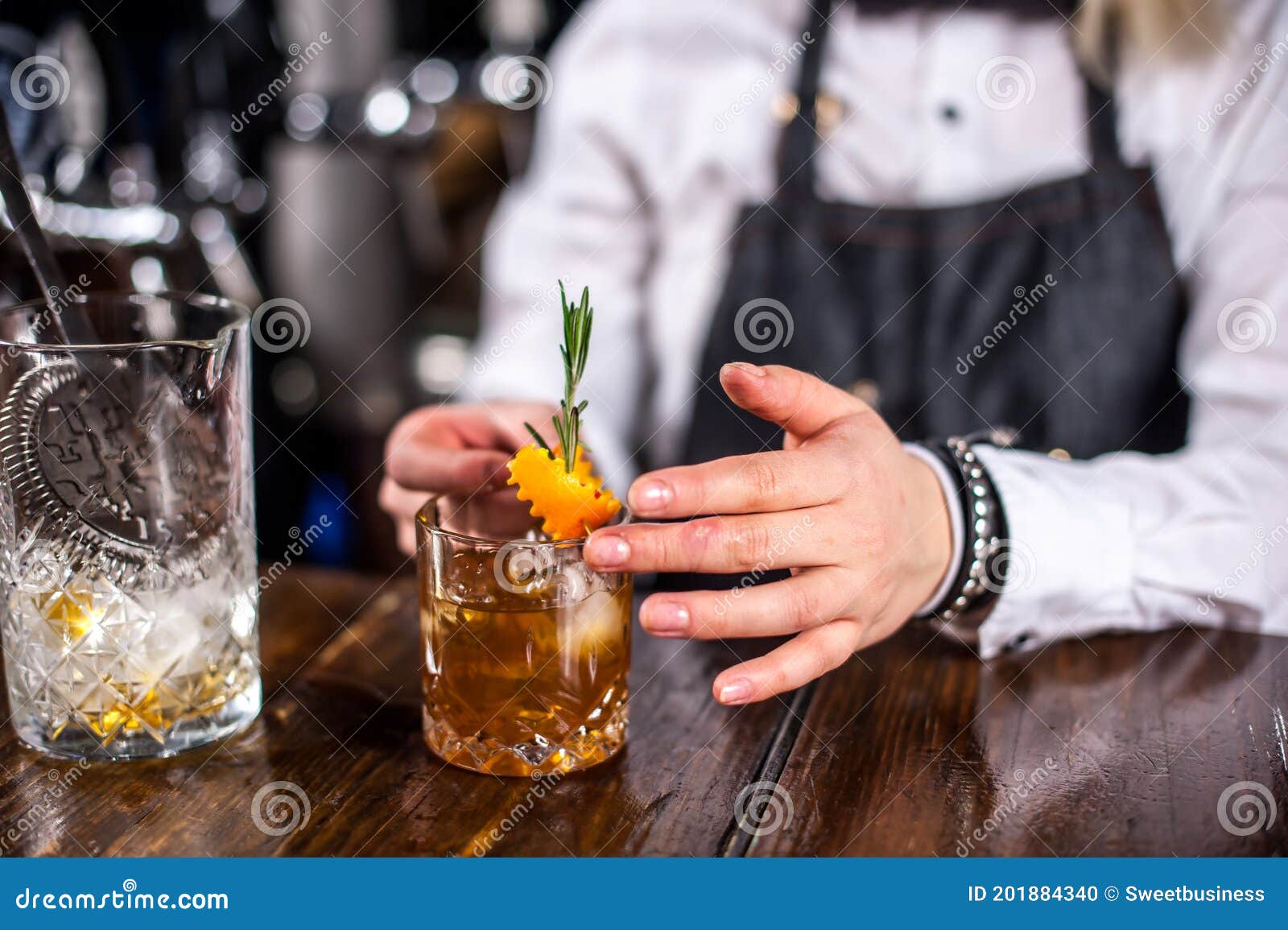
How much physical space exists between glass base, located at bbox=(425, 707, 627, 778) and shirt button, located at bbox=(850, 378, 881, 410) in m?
0.76

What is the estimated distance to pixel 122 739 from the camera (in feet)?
2.60

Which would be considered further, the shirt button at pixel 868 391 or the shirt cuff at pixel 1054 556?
the shirt button at pixel 868 391

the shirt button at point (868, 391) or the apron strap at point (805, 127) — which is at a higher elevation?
the apron strap at point (805, 127)

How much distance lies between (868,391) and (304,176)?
2.10m

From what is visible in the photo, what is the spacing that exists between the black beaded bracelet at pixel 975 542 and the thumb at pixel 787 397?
0.17 m

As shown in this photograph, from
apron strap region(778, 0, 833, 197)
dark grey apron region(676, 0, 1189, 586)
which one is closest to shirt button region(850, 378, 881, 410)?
dark grey apron region(676, 0, 1189, 586)

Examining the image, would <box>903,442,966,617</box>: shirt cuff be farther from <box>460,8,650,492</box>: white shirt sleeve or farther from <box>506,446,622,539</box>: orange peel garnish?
<box>460,8,650,492</box>: white shirt sleeve

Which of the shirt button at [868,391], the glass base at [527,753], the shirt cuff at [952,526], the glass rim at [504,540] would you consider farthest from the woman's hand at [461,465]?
the shirt button at [868,391]

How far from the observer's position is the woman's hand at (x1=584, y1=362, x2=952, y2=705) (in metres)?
0.72

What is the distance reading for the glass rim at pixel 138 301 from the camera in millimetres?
730

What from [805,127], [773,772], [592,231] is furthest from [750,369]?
[592,231]

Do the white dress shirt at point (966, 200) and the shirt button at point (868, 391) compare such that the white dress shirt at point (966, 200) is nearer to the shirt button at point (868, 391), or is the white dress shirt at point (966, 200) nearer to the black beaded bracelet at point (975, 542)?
the black beaded bracelet at point (975, 542)

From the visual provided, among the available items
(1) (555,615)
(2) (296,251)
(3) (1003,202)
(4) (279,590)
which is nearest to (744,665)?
(1) (555,615)

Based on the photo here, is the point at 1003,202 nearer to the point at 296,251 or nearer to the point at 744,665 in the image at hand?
the point at 744,665
